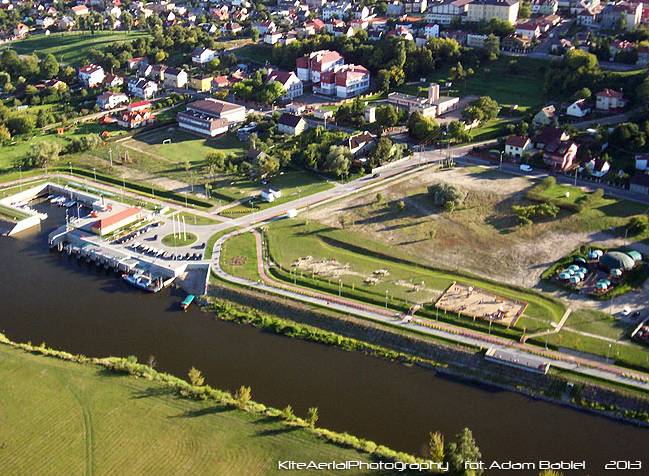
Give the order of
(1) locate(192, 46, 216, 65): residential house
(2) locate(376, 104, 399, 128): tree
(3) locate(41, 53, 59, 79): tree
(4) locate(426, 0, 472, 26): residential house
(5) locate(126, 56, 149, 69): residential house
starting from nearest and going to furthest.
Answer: (2) locate(376, 104, 399, 128): tree → (3) locate(41, 53, 59, 79): tree → (1) locate(192, 46, 216, 65): residential house → (5) locate(126, 56, 149, 69): residential house → (4) locate(426, 0, 472, 26): residential house

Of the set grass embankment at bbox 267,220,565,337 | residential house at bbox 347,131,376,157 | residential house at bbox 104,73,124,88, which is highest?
residential house at bbox 104,73,124,88

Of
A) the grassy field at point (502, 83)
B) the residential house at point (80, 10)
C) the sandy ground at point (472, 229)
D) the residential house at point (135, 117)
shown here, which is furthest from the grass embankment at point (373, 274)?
the residential house at point (80, 10)

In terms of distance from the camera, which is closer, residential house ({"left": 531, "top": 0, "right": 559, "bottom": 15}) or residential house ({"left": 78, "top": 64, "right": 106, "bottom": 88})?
residential house ({"left": 78, "top": 64, "right": 106, "bottom": 88})

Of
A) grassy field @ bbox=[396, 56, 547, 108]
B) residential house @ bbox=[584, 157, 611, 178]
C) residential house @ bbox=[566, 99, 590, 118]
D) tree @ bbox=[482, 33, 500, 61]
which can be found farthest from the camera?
tree @ bbox=[482, 33, 500, 61]

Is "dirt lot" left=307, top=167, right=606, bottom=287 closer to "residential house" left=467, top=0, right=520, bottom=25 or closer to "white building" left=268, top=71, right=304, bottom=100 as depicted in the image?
"white building" left=268, top=71, right=304, bottom=100

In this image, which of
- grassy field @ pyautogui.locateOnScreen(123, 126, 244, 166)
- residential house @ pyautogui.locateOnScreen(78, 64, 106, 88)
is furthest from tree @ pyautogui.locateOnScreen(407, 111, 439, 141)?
residential house @ pyautogui.locateOnScreen(78, 64, 106, 88)

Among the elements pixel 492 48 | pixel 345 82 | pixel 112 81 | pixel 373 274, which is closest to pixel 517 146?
pixel 373 274

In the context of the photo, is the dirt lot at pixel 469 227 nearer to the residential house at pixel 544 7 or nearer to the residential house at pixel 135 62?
the residential house at pixel 544 7
